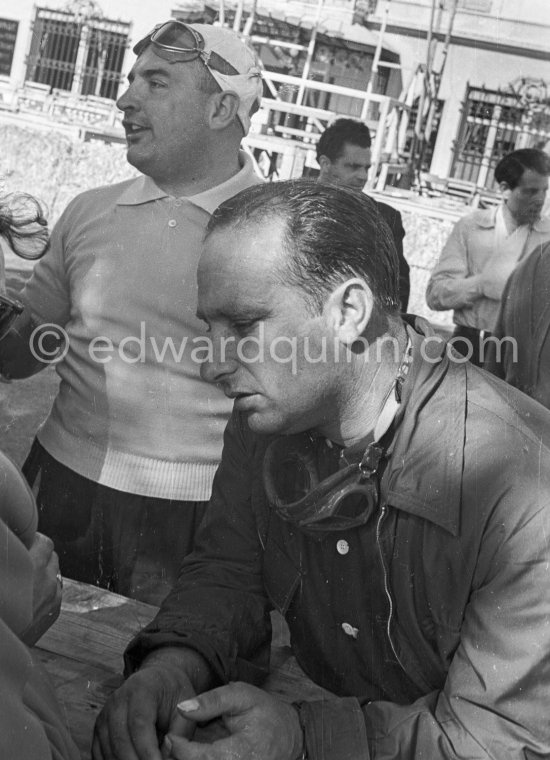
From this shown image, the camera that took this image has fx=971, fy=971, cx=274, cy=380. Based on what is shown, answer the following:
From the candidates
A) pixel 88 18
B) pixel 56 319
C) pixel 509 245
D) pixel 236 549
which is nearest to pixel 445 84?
pixel 88 18

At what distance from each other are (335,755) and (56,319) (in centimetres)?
159

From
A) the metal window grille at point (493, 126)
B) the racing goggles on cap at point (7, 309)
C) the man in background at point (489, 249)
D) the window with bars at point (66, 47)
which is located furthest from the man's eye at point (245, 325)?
the metal window grille at point (493, 126)

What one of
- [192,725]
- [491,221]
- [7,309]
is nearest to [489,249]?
[491,221]

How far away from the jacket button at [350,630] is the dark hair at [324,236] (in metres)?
0.48

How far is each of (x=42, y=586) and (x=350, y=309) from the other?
0.57 meters

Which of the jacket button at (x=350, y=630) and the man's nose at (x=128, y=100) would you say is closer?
the jacket button at (x=350, y=630)

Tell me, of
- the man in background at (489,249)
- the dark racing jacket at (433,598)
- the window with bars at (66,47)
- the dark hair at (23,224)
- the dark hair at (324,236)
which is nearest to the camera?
the dark racing jacket at (433,598)

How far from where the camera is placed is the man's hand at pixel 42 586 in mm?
1264

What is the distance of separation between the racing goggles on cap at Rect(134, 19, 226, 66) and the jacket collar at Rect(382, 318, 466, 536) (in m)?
1.44

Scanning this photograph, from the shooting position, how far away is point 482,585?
1.30 meters

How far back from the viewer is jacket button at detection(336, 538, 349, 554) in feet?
4.67

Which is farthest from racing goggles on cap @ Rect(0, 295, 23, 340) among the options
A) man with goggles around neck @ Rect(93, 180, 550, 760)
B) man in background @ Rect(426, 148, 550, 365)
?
man in background @ Rect(426, 148, 550, 365)

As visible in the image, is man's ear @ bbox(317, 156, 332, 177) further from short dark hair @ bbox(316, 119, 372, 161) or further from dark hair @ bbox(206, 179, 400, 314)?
dark hair @ bbox(206, 179, 400, 314)

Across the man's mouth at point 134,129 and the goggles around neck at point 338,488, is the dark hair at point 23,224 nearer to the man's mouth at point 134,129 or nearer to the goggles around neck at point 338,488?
the goggles around neck at point 338,488
